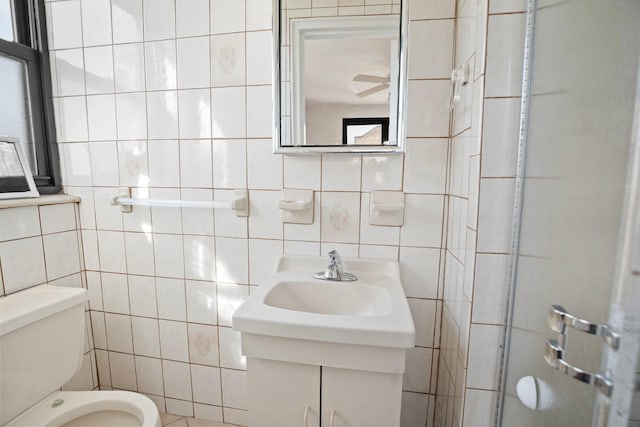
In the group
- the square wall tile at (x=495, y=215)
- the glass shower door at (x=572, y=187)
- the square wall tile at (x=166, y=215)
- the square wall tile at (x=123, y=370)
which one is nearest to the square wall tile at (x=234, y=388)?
the square wall tile at (x=123, y=370)

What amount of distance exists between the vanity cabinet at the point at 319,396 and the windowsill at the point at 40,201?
110cm

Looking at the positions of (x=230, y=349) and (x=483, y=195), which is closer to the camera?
(x=483, y=195)

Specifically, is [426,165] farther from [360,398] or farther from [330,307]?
[360,398]

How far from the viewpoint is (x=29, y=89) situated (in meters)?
1.30

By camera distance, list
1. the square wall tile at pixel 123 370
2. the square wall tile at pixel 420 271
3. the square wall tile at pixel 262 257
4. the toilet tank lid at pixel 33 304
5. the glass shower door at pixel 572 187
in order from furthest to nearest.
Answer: the square wall tile at pixel 123 370
the square wall tile at pixel 262 257
the square wall tile at pixel 420 271
the toilet tank lid at pixel 33 304
the glass shower door at pixel 572 187

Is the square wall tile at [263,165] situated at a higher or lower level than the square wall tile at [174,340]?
higher

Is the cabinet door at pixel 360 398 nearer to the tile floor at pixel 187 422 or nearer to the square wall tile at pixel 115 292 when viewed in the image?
the tile floor at pixel 187 422

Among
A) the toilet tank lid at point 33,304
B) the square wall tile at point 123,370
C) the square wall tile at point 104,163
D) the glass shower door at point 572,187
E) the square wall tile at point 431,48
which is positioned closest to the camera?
the glass shower door at point 572,187

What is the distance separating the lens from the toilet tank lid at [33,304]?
0.90 meters

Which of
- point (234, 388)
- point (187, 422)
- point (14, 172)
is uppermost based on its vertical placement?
point (14, 172)

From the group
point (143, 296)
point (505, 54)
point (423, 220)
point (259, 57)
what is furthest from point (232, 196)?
point (505, 54)

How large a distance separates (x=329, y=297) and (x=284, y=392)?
337 millimetres

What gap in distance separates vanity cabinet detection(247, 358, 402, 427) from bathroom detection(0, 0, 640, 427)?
0.26 m

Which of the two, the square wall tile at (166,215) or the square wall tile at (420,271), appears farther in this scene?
the square wall tile at (166,215)
